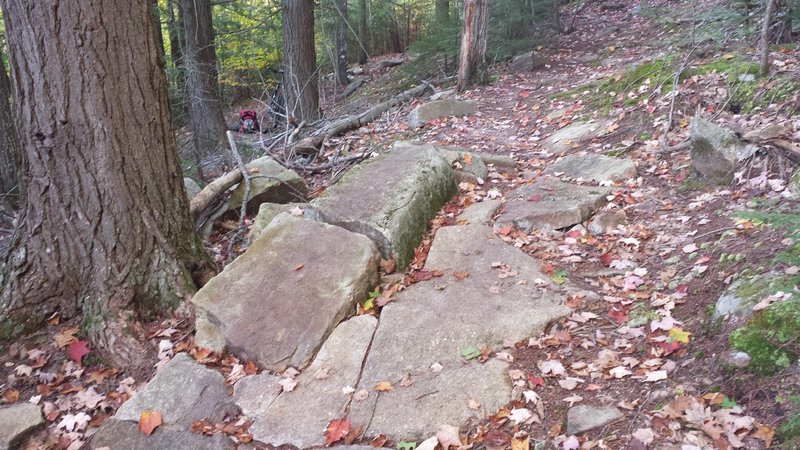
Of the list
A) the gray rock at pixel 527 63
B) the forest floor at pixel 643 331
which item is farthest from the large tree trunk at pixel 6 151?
the gray rock at pixel 527 63

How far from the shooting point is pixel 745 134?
5.03m

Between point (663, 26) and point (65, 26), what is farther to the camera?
point (663, 26)

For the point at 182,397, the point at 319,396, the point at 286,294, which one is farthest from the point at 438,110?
the point at 182,397

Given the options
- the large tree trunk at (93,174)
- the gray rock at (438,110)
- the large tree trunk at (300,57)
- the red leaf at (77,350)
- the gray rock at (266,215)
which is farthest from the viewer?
the large tree trunk at (300,57)

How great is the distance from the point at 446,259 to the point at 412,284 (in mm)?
439

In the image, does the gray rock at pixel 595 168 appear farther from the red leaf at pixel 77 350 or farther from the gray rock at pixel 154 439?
the red leaf at pixel 77 350

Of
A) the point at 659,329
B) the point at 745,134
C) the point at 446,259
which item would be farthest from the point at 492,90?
the point at 659,329

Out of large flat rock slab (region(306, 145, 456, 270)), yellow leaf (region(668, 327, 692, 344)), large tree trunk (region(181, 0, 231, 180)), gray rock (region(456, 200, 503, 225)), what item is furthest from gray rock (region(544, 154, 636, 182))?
large tree trunk (region(181, 0, 231, 180))

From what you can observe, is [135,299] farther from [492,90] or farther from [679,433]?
[492,90]

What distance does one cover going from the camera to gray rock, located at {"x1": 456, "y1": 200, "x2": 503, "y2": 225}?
17.4ft

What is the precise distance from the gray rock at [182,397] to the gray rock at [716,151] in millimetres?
4568

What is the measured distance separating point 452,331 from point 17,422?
2.83 metres

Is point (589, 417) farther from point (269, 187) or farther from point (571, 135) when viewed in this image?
point (571, 135)

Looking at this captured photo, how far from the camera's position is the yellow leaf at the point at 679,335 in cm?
333
